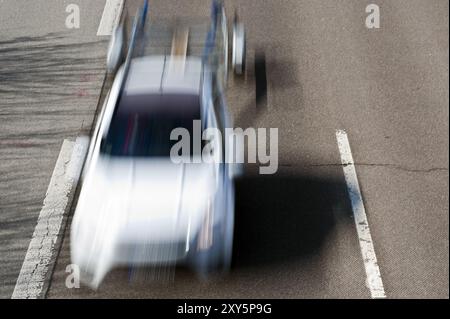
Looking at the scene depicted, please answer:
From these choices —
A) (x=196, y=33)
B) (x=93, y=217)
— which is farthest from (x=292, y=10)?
(x=93, y=217)

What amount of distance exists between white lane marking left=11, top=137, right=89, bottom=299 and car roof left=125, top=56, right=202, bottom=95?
1.71 meters

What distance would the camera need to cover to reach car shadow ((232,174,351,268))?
7.54m

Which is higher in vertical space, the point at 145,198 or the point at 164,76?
the point at 164,76

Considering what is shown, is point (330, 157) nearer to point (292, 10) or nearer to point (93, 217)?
point (93, 217)

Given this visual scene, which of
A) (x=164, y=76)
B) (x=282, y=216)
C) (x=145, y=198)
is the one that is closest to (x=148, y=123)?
(x=164, y=76)

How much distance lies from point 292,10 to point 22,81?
5645mm

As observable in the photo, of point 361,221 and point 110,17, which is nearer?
point 361,221

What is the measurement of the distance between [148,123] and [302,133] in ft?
9.72

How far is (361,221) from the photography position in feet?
26.2

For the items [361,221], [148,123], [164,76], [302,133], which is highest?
[302,133]

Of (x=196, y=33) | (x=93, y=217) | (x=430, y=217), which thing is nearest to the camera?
(x=93, y=217)

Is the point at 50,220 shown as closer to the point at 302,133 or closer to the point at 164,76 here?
the point at 164,76

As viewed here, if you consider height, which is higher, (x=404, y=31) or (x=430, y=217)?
(x=404, y=31)

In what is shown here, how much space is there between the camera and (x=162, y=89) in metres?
7.76
